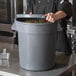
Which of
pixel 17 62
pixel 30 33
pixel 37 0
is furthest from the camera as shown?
pixel 37 0

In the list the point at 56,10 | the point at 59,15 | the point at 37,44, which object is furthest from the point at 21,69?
the point at 56,10

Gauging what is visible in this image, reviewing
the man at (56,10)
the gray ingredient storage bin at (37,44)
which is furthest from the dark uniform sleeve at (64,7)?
the gray ingredient storage bin at (37,44)

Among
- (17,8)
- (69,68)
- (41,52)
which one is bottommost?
(69,68)

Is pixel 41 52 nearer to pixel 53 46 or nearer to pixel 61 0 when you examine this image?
pixel 53 46

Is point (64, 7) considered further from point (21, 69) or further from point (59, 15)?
point (21, 69)

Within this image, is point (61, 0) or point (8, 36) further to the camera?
point (8, 36)

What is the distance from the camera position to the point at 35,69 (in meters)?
1.19

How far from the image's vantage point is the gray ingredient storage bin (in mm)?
1139

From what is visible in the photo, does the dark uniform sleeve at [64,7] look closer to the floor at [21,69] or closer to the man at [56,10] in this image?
the man at [56,10]

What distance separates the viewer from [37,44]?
116cm

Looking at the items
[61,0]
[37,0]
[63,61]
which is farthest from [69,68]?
[37,0]

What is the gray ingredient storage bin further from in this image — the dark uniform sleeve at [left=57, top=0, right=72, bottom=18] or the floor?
the dark uniform sleeve at [left=57, top=0, right=72, bottom=18]

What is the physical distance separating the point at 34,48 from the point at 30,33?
90 millimetres

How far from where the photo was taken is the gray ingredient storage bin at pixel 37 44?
3.74ft
